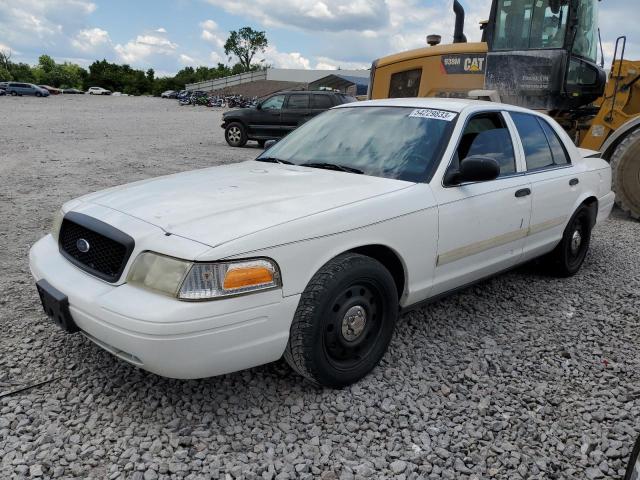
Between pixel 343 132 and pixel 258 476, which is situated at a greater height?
pixel 343 132

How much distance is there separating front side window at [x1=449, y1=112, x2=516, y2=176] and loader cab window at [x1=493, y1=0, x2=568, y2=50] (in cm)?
463

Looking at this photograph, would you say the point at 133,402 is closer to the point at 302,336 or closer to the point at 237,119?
the point at 302,336

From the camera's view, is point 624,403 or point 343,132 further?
point 343,132

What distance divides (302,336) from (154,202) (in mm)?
1105

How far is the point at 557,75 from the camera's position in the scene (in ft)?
25.3

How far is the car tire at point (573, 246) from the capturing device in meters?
4.70

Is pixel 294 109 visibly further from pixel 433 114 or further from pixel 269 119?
pixel 433 114

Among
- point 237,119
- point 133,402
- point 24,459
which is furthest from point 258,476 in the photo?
point 237,119

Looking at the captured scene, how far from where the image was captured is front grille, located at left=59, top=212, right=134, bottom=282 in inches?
101

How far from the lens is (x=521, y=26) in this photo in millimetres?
7980

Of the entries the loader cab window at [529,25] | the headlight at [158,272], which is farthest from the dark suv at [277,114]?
the headlight at [158,272]

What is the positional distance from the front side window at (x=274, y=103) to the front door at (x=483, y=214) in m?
11.8

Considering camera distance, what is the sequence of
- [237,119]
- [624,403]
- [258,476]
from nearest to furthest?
[258,476] → [624,403] → [237,119]

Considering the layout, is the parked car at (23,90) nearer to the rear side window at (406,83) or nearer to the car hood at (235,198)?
the rear side window at (406,83)
